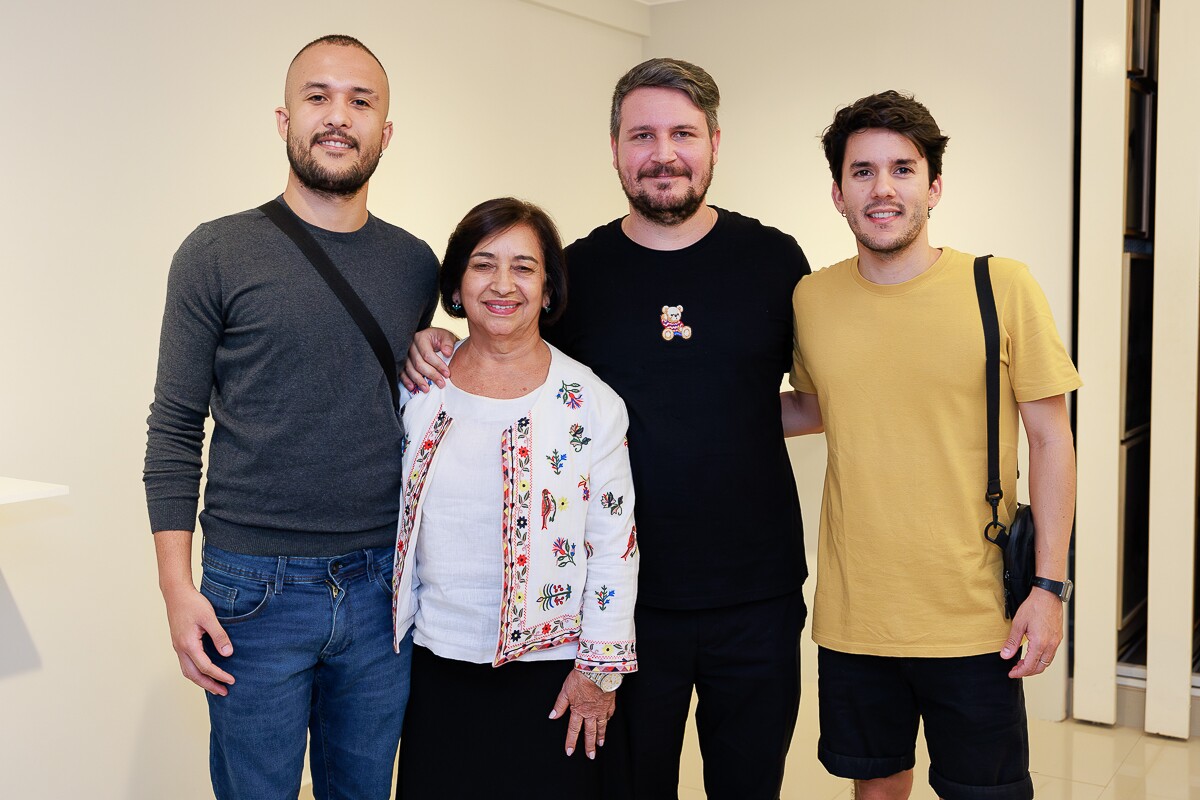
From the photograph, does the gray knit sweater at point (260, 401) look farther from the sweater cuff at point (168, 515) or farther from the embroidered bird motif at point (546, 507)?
the embroidered bird motif at point (546, 507)

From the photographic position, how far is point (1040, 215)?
150 inches

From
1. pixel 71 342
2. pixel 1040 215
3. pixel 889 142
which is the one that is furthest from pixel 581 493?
pixel 1040 215

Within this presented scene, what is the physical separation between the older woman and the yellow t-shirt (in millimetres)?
439

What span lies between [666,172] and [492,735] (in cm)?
109

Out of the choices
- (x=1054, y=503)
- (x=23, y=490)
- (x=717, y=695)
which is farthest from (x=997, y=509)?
(x=23, y=490)

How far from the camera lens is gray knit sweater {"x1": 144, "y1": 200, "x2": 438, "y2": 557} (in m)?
1.80

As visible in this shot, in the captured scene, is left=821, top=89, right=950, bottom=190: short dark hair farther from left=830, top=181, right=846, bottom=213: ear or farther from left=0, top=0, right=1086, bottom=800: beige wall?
left=0, top=0, right=1086, bottom=800: beige wall

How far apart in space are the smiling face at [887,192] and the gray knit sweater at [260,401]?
0.93 meters

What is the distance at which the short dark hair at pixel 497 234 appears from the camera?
6.38ft

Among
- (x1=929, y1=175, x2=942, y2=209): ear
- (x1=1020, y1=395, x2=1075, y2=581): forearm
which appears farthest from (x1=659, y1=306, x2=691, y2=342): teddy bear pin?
(x1=1020, y1=395, x2=1075, y2=581): forearm

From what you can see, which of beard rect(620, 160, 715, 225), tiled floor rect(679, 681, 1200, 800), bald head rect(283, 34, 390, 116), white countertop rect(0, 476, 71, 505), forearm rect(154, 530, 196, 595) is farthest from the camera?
tiled floor rect(679, 681, 1200, 800)

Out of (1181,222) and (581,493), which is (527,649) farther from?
(1181,222)

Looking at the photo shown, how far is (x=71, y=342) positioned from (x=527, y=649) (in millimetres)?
1541

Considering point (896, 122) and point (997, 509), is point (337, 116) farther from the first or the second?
point (997, 509)
